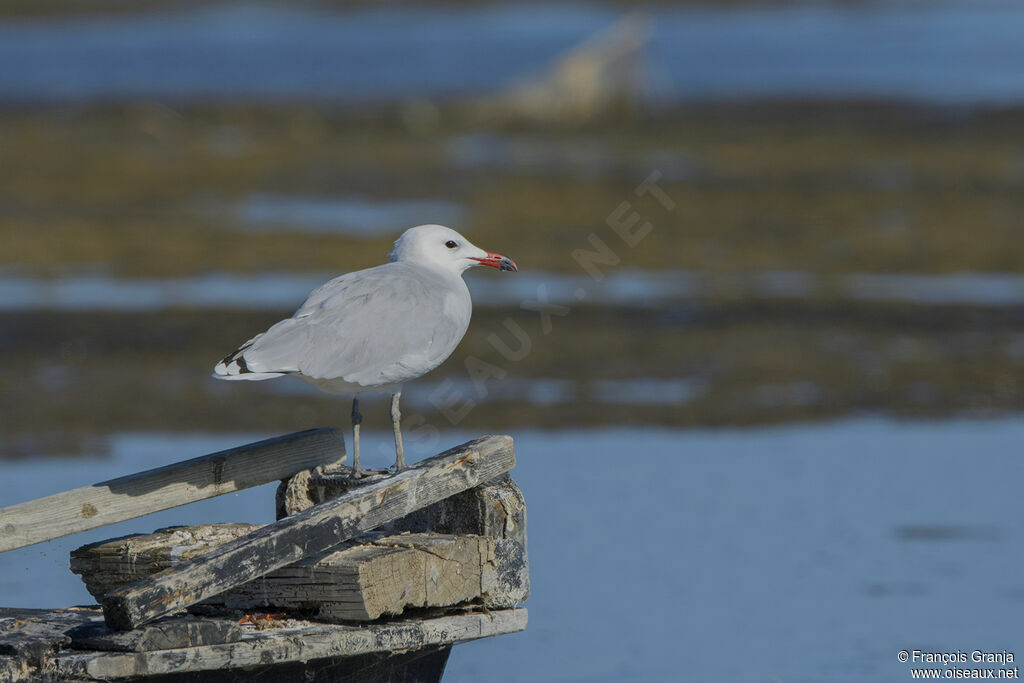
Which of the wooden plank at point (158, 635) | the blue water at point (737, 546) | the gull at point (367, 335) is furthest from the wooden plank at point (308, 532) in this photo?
the blue water at point (737, 546)

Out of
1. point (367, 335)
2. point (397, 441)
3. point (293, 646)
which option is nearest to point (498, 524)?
point (397, 441)

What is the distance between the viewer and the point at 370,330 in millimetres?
6219

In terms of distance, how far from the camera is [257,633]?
5484 millimetres

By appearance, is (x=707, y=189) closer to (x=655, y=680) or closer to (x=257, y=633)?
(x=655, y=680)

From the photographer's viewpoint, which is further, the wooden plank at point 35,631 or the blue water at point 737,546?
the blue water at point 737,546

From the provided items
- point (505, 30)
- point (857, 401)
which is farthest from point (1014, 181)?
point (505, 30)

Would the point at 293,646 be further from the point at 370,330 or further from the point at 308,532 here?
the point at 370,330

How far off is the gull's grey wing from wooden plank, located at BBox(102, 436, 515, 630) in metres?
0.41

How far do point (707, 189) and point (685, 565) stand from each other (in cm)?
1420

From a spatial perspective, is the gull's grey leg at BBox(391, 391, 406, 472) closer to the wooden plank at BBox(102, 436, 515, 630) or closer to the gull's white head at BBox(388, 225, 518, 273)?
the wooden plank at BBox(102, 436, 515, 630)

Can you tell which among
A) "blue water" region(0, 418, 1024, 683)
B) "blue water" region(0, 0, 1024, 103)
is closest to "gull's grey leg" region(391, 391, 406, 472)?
"blue water" region(0, 418, 1024, 683)

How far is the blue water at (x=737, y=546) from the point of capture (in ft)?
24.6

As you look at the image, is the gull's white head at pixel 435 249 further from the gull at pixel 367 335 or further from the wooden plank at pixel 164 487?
the wooden plank at pixel 164 487

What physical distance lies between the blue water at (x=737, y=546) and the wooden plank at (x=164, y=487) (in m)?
1.46
